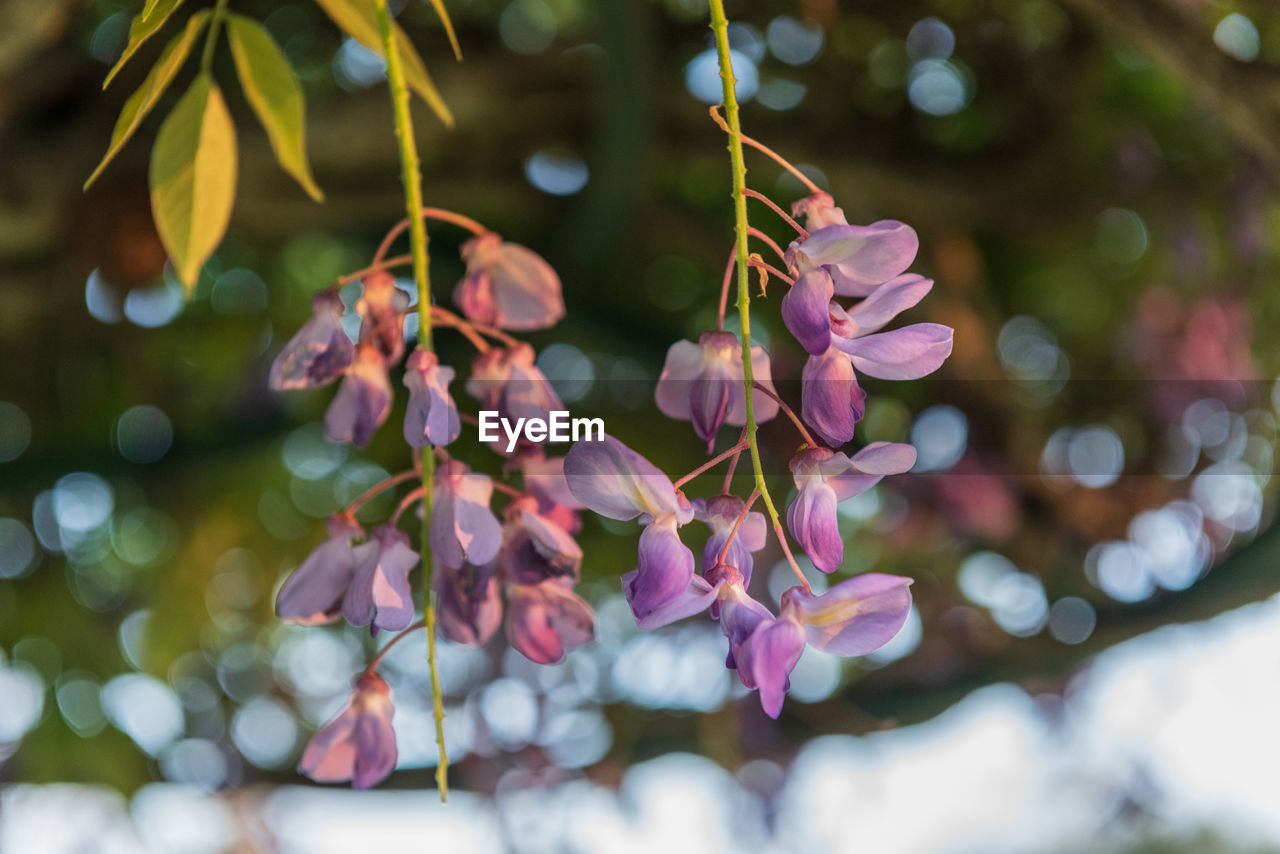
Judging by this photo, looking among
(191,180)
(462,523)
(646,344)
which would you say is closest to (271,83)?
(191,180)

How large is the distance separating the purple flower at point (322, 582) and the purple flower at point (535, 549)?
4 centimetres

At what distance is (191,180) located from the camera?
0.24 meters

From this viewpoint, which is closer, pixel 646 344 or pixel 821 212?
pixel 821 212

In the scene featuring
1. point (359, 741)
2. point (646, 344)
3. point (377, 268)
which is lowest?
point (646, 344)

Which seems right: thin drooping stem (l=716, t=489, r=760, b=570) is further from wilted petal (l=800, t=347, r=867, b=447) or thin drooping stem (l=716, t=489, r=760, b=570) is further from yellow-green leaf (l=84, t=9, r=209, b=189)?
yellow-green leaf (l=84, t=9, r=209, b=189)

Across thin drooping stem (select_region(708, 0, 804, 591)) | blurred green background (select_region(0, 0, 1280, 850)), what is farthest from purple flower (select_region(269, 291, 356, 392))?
blurred green background (select_region(0, 0, 1280, 850))

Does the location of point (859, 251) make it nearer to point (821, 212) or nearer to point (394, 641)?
point (821, 212)

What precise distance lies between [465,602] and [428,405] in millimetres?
49

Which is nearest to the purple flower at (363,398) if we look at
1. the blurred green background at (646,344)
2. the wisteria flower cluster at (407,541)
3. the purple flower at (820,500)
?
the wisteria flower cluster at (407,541)

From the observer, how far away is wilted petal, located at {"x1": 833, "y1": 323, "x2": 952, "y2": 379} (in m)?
0.18

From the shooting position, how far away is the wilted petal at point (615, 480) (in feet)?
0.57

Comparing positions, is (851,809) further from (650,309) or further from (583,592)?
(650,309)

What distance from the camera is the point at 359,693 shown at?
0.24m

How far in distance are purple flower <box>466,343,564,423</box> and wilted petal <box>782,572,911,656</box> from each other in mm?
84
